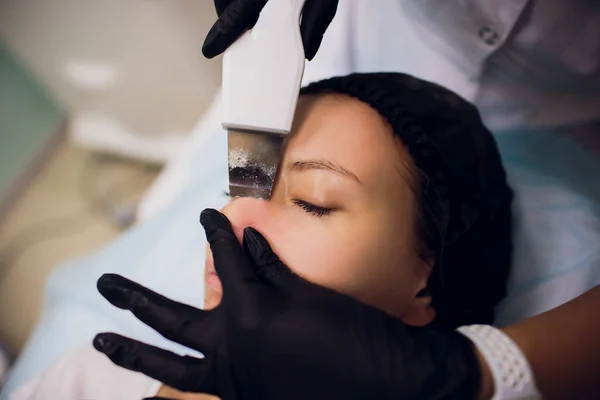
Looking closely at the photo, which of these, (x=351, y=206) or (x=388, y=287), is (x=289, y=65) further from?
(x=388, y=287)

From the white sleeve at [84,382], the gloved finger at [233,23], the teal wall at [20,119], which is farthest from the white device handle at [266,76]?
the teal wall at [20,119]

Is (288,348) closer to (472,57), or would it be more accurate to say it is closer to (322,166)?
(322,166)

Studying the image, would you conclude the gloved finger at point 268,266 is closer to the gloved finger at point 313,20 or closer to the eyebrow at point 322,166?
the eyebrow at point 322,166

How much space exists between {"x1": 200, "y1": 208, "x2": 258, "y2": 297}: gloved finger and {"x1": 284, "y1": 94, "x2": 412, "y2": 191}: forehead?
13 cm

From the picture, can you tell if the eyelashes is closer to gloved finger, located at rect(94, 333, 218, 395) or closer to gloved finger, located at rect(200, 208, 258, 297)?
gloved finger, located at rect(200, 208, 258, 297)

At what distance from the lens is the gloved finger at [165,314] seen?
0.56m

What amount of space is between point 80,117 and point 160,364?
1282mm

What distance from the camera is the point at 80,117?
63.1 inches

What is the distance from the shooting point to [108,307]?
96 cm

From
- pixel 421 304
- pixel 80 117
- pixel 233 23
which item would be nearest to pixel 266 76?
pixel 233 23

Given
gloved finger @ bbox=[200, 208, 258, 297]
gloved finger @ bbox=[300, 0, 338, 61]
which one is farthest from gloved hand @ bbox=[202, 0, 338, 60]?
gloved finger @ bbox=[200, 208, 258, 297]

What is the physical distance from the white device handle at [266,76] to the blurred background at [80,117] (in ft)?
1.66

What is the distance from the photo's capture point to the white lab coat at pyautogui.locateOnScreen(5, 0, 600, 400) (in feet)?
2.60

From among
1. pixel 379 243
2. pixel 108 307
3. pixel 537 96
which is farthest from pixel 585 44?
pixel 108 307
